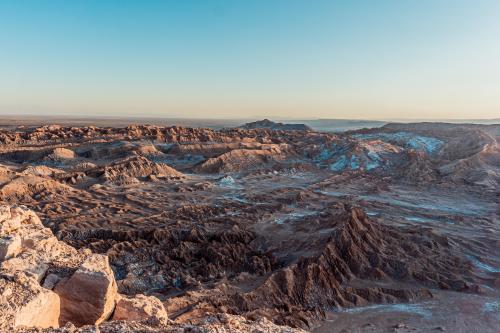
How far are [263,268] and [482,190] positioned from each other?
70.3 feet

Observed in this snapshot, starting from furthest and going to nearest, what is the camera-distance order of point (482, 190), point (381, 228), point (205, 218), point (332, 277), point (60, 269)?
point (482, 190) → point (205, 218) → point (381, 228) → point (332, 277) → point (60, 269)

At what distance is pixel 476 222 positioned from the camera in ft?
70.0

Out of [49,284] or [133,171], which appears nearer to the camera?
[49,284]

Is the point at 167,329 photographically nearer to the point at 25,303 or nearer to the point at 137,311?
the point at 137,311

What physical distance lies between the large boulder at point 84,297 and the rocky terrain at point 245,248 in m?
0.02

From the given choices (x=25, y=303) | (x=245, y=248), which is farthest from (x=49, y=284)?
(x=245, y=248)

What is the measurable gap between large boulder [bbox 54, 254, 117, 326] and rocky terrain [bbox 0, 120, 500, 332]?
0.05 ft

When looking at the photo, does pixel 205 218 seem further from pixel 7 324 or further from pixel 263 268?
pixel 7 324

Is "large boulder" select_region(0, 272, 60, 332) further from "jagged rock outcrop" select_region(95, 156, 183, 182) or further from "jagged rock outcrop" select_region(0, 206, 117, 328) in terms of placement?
"jagged rock outcrop" select_region(95, 156, 183, 182)

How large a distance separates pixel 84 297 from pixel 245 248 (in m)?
10.0

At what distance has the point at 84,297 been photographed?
6.12 meters

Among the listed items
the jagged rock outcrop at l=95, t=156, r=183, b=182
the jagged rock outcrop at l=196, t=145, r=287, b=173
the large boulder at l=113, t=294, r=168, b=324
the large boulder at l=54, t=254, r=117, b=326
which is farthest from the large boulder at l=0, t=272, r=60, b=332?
the jagged rock outcrop at l=196, t=145, r=287, b=173

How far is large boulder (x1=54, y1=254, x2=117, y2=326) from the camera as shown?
6.11m

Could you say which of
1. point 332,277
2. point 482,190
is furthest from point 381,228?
point 482,190
